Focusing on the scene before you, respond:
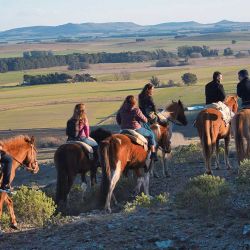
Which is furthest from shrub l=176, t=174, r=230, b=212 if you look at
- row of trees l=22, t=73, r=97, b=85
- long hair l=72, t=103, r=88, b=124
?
row of trees l=22, t=73, r=97, b=85

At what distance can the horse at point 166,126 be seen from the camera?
15094 mm

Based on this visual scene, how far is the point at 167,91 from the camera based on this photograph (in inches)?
2749

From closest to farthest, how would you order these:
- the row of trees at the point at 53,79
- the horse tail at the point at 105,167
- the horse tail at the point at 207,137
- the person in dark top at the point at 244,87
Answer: the horse tail at the point at 105,167 → the horse tail at the point at 207,137 → the person in dark top at the point at 244,87 → the row of trees at the point at 53,79

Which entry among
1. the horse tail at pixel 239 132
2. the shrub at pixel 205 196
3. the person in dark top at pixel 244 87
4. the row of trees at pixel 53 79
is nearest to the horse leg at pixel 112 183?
the shrub at pixel 205 196

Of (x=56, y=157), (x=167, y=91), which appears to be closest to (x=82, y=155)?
(x=56, y=157)

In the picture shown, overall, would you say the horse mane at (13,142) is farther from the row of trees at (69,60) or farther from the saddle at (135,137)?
the row of trees at (69,60)

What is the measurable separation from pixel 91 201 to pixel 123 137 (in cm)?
168

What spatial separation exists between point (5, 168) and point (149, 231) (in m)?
2.78

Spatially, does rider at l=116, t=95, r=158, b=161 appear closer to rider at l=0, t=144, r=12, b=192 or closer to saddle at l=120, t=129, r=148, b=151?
saddle at l=120, t=129, r=148, b=151

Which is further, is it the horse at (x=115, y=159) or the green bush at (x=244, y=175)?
the horse at (x=115, y=159)

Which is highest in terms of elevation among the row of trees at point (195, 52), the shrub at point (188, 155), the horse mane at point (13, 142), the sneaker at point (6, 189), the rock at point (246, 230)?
the horse mane at point (13, 142)

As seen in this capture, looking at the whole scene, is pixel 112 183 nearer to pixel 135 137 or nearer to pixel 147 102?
pixel 135 137

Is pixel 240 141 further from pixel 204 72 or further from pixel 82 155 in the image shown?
pixel 204 72

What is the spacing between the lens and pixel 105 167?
12047 millimetres
